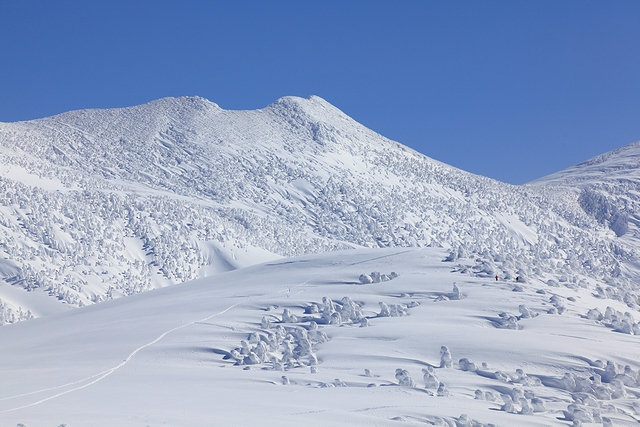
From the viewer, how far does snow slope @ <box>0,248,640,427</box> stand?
739cm

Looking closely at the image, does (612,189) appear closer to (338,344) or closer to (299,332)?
(299,332)

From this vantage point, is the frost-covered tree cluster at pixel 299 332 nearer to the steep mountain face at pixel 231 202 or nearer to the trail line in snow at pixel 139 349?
the trail line in snow at pixel 139 349

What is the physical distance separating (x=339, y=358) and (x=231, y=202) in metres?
53.2

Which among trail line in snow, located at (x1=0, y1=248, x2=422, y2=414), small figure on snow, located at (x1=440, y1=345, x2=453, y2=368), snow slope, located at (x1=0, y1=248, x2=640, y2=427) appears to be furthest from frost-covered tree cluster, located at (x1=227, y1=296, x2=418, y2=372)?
small figure on snow, located at (x1=440, y1=345, x2=453, y2=368)

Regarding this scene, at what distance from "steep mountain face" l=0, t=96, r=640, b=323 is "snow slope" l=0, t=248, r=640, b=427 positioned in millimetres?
28018

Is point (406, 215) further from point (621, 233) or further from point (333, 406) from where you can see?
point (333, 406)

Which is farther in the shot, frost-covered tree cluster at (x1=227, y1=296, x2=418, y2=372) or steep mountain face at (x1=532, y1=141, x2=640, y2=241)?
steep mountain face at (x1=532, y1=141, x2=640, y2=241)

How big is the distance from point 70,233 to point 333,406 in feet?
145

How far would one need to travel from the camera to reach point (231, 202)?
62.2 meters

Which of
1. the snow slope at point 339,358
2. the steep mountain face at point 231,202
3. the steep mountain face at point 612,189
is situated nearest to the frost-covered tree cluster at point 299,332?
the snow slope at point 339,358

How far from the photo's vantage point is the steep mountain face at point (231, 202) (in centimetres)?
4600

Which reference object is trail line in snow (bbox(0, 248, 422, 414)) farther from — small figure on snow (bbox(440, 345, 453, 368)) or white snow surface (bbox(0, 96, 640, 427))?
small figure on snow (bbox(440, 345, 453, 368))

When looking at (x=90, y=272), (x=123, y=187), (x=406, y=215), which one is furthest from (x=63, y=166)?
(x=406, y=215)

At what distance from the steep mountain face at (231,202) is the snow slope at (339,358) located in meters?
28.0
